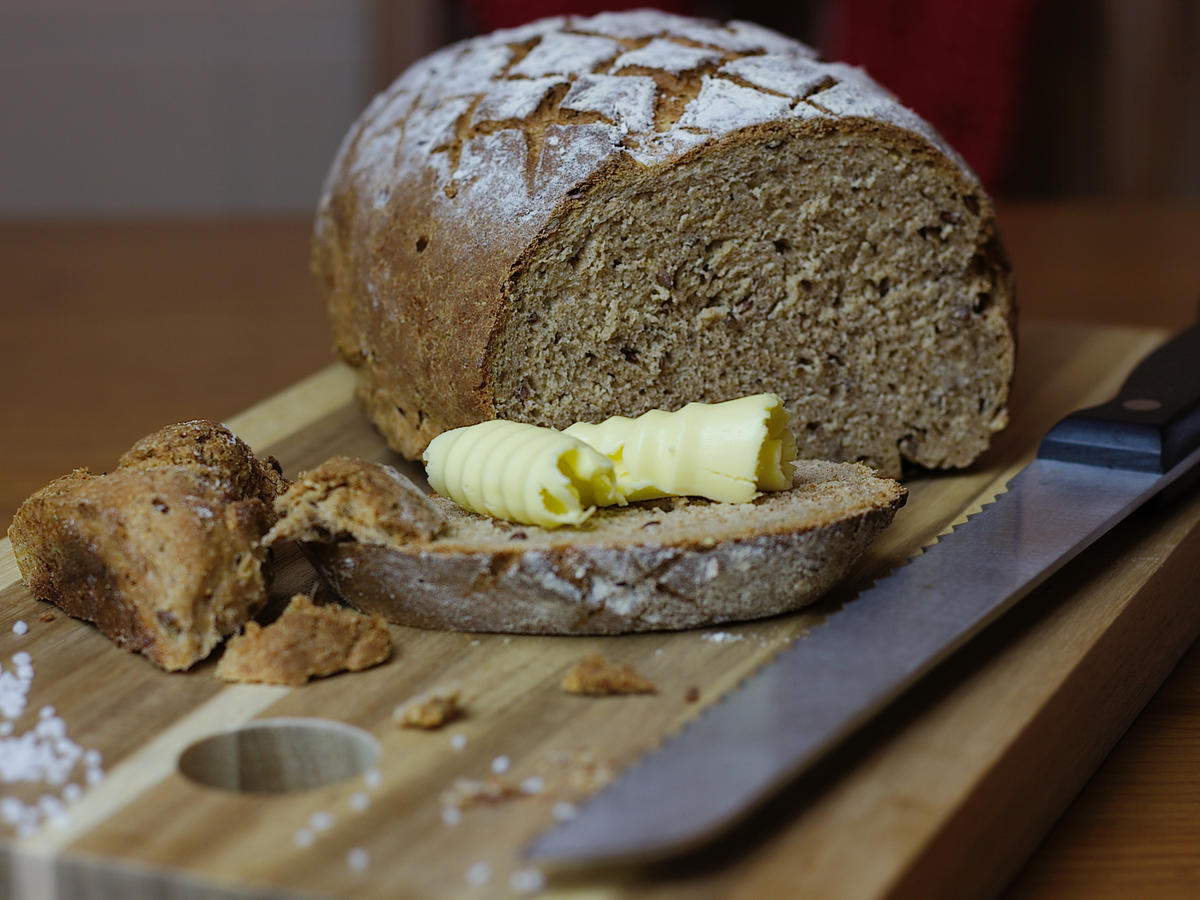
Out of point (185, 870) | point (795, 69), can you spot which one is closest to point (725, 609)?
point (185, 870)

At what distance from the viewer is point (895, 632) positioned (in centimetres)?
178

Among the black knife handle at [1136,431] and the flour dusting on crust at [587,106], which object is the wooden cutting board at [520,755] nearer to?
the black knife handle at [1136,431]

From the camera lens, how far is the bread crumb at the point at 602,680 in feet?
5.81

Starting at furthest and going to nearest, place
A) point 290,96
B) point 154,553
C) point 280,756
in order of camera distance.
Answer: point 290,96 → point 154,553 → point 280,756

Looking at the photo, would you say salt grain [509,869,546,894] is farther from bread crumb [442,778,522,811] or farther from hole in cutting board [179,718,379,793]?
hole in cutting board [179,718,379,793]

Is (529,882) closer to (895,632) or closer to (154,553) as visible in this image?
(895,632)

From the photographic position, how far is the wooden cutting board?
4.66 ft

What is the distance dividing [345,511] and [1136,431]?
123 centimetres

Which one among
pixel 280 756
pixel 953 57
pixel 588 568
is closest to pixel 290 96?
pixel 953 57

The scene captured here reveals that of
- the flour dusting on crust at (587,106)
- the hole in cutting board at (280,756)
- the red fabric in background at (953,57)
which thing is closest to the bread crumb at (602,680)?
the hole in cutting board at (280,756)

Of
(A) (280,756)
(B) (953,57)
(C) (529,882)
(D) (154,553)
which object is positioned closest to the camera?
(C) (529,882)

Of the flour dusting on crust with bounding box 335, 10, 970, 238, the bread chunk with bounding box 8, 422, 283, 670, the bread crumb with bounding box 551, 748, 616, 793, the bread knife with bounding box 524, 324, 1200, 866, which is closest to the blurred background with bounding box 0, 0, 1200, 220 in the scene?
the flour dusting on crust with bounding box 335, 10, 970, 238

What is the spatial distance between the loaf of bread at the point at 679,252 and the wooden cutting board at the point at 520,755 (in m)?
0.44

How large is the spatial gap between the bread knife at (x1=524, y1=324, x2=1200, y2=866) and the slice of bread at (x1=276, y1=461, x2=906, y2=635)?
0.09 meters
